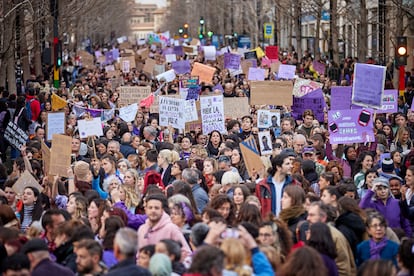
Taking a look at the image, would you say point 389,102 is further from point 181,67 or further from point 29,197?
point 181,67

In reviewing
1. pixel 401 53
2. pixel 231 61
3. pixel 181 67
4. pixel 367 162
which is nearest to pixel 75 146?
pixel 367 162

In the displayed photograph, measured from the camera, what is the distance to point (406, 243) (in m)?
8.98

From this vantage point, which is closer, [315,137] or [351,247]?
[351,247]

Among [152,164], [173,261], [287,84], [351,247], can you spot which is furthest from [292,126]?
[173,261]

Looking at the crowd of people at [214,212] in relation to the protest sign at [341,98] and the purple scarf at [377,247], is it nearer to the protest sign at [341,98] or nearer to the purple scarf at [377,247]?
the purple scarf at [377,247]

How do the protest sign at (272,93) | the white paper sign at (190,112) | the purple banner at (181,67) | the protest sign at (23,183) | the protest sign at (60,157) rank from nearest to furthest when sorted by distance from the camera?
the protest sign at (23,183), the protest sign at (60,157), the white paper sign at (190,112), the protest sign at (272,93), the purple banner at (181,67)

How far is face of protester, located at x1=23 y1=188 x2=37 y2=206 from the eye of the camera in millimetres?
12273

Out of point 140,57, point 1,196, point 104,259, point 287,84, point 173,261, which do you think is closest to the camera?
point 173,261

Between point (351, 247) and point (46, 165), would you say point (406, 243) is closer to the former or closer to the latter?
point (351, 247)

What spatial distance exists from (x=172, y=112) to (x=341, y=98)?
2.86 metres

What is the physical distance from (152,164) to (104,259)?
5.56 m

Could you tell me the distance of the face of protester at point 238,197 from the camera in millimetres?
11453

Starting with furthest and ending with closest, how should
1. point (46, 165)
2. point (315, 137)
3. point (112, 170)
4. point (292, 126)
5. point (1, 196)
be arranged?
1. point (292, 126)
2. point (315, 137)
3. point (46, 165)
4. point (112, 170)
5. point (1, 196)

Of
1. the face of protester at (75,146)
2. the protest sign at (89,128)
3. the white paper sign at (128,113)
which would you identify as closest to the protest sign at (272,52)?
the white paper sign at (128,113)
